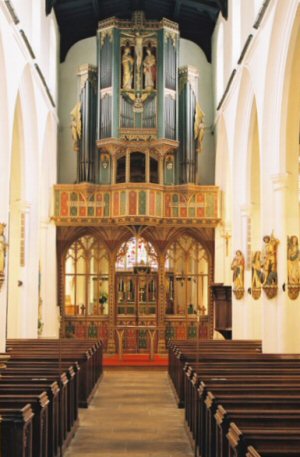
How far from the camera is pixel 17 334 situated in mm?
17297

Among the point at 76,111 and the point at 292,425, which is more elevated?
the point at 76,111

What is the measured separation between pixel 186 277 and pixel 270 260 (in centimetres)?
911

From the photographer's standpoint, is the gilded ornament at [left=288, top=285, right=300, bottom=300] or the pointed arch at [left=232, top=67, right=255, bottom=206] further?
the pointed arch at [left=232, top=67, right=255, bottom=206]

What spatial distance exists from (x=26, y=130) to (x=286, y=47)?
24.5 feet

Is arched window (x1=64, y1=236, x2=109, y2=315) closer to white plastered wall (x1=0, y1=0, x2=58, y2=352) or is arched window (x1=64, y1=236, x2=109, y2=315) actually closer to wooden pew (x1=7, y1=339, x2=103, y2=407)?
white plastered wall (x1=0, y1=0, x2=58, y2=352)

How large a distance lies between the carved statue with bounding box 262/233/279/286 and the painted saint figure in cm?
405

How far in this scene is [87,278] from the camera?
73.4 ft

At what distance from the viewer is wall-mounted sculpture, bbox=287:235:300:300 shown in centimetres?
1277

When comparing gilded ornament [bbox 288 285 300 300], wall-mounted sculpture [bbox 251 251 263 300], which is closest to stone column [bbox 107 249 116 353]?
wall-mounted sculpture [bbox 251 251 263 300]

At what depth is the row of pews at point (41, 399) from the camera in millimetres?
5508

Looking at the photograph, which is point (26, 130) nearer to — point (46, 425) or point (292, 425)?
point (46, 425)

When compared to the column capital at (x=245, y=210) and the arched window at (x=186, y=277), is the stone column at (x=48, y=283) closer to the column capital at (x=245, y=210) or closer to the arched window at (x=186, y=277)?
the arched window at (x=186, y=277)

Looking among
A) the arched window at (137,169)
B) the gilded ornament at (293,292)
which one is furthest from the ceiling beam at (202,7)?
the gilded ornament at (293,292)

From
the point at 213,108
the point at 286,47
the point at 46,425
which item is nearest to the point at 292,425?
the point at 46,425
